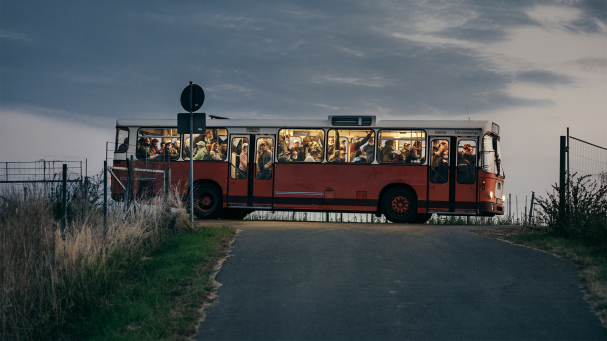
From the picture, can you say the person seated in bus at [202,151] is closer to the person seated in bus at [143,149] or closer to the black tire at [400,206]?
the person seated in bus at [143,149]

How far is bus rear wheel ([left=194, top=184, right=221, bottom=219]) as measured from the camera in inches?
715

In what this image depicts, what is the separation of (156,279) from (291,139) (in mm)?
9779

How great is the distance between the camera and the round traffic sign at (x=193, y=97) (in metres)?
13.6

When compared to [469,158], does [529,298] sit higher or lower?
lower

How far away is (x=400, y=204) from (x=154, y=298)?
420 inches

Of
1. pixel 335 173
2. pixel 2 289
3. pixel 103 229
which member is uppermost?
pixel 335 173

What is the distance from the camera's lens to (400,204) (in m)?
17.1

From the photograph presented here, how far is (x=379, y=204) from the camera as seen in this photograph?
56.6ft

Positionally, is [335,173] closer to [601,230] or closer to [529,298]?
[601,230]

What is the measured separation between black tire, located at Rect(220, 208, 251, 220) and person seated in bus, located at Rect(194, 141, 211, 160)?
1.95 meters

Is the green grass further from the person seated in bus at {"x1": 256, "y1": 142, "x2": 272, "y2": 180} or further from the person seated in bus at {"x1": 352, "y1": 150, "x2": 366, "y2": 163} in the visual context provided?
the person seated in bus at {"x1": 352, "y1": 150, "x2": 366, "y2": 163}

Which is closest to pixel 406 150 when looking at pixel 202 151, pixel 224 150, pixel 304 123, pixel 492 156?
pixel 492 156

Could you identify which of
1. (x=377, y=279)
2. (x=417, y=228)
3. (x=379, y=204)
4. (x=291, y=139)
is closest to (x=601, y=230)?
(x=417, y=228)

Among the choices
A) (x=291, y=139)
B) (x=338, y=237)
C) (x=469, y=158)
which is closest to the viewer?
(x=338, y=237)
